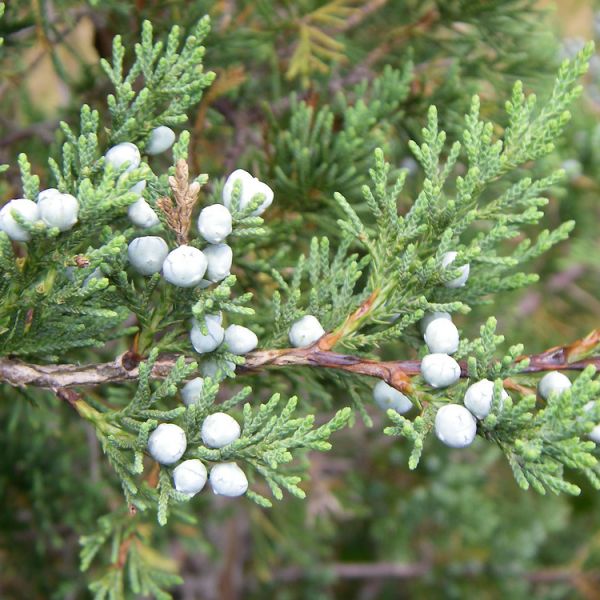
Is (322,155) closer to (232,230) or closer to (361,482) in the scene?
(232,230)

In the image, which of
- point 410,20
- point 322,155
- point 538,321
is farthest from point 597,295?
point 322,155

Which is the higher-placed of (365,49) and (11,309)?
(11,309)

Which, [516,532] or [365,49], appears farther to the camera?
[516,532]

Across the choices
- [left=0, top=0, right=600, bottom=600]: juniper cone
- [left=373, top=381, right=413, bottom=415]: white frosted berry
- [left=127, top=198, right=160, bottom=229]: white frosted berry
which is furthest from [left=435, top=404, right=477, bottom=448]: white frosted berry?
[left=127, top=198, right=160, bottom=229]: white frosted berry

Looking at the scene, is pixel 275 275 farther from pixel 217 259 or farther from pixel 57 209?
pixel 57 209

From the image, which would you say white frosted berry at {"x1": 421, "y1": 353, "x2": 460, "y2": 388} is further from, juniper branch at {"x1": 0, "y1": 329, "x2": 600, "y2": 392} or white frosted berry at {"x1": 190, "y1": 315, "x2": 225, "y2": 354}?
Result: white frosted berry at {"x1": 190, "y1": 315, "x2": 225, "y2": 354}

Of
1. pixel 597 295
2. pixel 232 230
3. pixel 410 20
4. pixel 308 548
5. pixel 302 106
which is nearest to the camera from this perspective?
pixel 232 230
